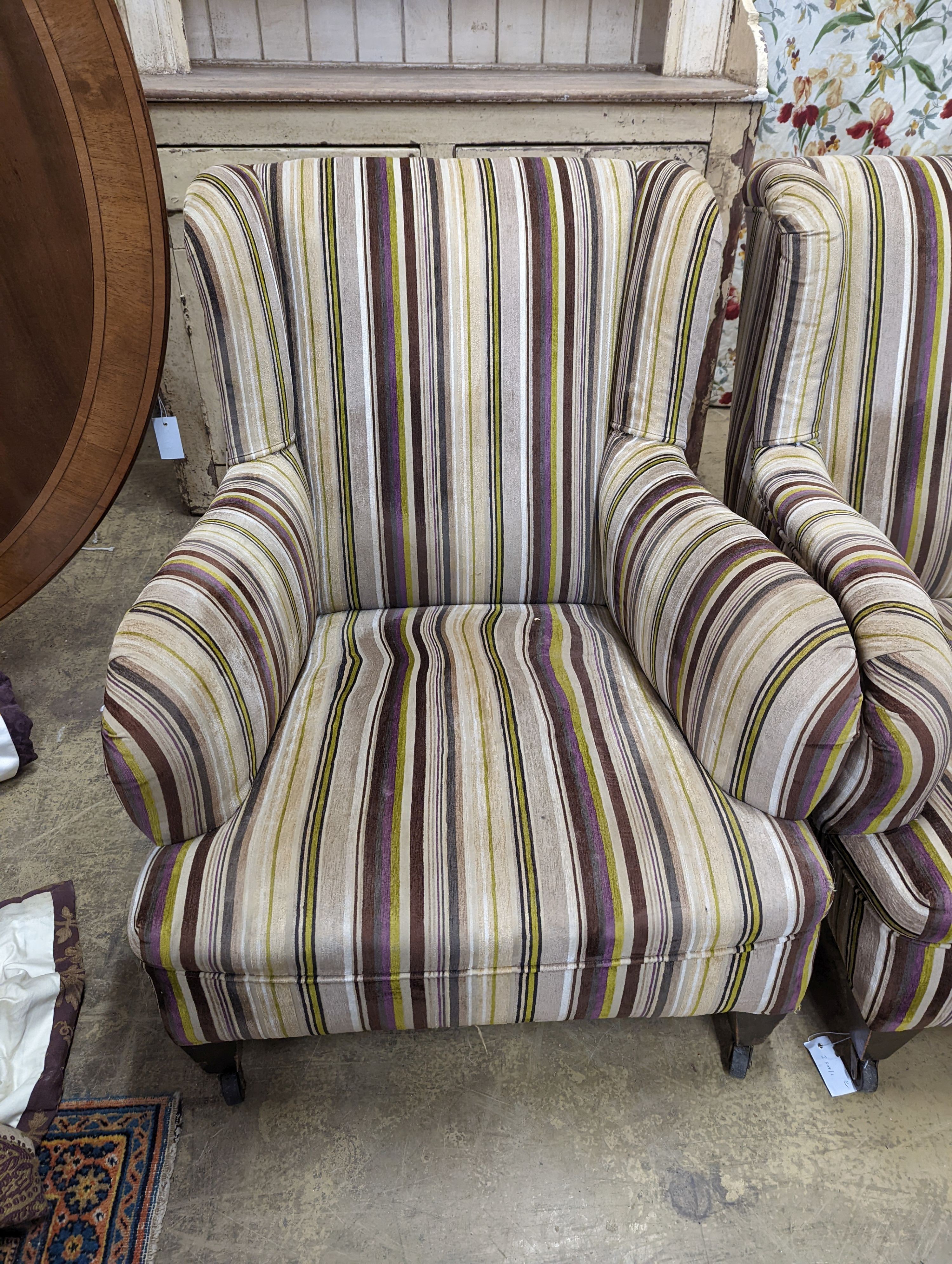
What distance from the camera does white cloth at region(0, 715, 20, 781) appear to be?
141cm

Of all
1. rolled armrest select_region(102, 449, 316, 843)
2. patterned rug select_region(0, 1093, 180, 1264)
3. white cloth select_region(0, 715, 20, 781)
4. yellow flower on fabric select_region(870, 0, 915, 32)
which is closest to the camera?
rolled armrest select_region(102, 449, 316, 843)

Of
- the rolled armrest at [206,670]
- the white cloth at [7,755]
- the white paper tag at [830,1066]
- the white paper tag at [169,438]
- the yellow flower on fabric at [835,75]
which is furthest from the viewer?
the white paper tag at [169,438]

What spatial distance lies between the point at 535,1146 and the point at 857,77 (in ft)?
7.14

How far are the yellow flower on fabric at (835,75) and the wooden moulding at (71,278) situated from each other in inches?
59.7

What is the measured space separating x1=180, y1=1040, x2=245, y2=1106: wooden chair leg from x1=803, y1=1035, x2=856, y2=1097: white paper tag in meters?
0.72

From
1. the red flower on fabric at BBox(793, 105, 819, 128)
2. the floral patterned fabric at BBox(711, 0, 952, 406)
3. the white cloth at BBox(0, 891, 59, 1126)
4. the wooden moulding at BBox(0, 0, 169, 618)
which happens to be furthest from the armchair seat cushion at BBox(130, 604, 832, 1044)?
the red flower on fabric at BBox(793, 105, 819, 128)

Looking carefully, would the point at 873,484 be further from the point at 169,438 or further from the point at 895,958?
the point at 169,438

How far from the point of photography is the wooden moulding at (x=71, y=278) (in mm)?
1068

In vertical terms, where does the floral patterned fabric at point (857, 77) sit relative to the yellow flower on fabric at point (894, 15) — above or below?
below

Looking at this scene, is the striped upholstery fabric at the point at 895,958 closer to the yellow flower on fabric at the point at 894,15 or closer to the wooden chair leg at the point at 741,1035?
the wooden chair leg at the point at 741,1035

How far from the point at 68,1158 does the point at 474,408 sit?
41.1 inches

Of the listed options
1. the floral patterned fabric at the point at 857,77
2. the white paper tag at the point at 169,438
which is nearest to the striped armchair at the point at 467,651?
the floral patterned fabric at the point at 857,77

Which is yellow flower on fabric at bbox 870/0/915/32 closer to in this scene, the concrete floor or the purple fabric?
the concrete floor

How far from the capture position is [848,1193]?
92 centimetres
